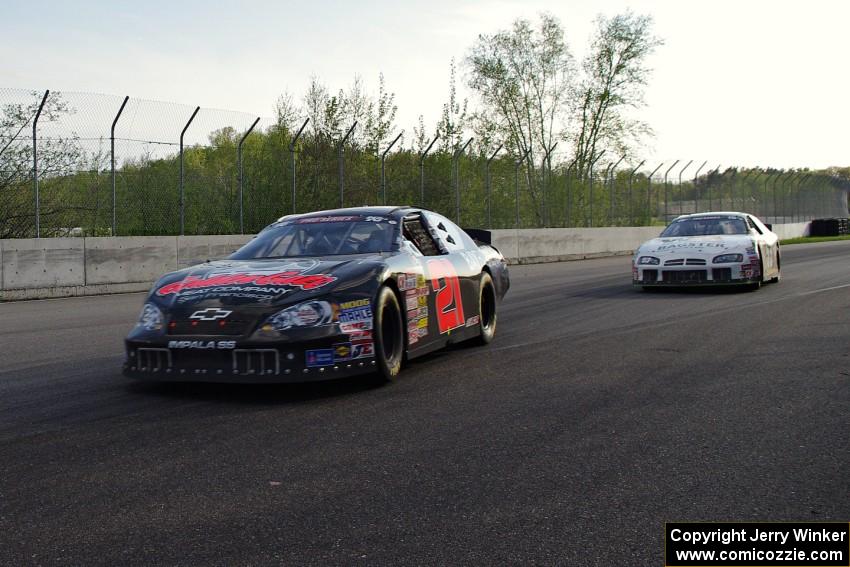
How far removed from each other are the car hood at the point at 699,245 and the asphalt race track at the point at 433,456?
5247mm

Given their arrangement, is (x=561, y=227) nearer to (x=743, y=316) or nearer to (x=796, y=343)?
(x=743, y=316)

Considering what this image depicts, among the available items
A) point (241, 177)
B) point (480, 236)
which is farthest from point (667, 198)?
point (480, 236)

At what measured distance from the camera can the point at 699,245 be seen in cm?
1286

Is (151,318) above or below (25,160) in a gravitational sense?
below

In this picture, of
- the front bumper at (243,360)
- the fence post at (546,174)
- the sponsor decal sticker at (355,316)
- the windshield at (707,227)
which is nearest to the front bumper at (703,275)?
the windshield at (707,227)

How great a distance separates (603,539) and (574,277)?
1403cm

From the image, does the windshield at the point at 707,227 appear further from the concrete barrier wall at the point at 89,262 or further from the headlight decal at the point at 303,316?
the headlight decal at the point at 303,316

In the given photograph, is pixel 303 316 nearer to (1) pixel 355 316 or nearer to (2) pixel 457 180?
(1) pixel 355 316

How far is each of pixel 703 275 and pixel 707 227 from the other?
1.49 m

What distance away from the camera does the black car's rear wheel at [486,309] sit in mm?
7746

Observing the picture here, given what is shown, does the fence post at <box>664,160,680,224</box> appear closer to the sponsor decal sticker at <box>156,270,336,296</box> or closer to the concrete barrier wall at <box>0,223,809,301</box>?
the concrete barrier wall at <box>0,223,809,301</box>

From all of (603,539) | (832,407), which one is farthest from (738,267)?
(603,539)

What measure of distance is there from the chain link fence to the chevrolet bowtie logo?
9956mm

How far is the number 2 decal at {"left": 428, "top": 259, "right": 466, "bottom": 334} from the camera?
22.0 feet
